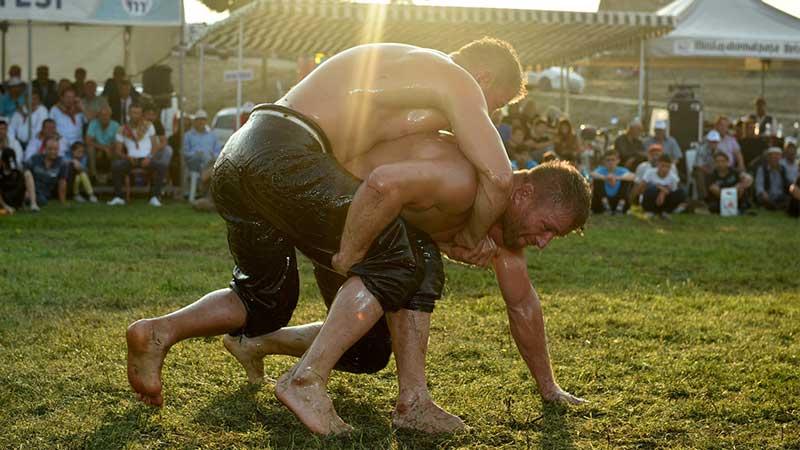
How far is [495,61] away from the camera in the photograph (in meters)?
3.98

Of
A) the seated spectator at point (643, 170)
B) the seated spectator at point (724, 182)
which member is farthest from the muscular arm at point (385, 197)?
the seated spectator at point (724, 182)

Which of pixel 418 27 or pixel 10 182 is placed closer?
pixel 10 182

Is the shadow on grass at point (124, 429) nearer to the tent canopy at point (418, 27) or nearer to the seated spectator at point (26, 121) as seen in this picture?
the seated spectator at point (26, 121)

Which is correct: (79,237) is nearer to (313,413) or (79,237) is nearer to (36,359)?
(36,359)

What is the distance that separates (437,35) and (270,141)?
610 inches

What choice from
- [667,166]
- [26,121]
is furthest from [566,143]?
[26,121]

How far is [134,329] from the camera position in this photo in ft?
13.1

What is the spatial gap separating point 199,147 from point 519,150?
14.6ft

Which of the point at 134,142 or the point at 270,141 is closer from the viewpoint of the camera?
the point at 270,141

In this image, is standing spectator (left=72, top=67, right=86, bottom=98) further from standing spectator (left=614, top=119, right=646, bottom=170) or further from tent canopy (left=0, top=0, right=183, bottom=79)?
standing spectator (left=614, top=119, right=646, bottom=170)

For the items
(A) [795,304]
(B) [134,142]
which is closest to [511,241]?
(A) [795,304]

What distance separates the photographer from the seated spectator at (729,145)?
1700 centimetres

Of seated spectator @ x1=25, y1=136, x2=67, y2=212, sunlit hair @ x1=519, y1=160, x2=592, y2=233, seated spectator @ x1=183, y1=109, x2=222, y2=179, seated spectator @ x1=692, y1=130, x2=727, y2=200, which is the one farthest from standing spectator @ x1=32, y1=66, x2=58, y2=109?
sunlit hair @ x1=519, y1=160, x2=592, y2=233

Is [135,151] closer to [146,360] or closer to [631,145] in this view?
[631,145]
